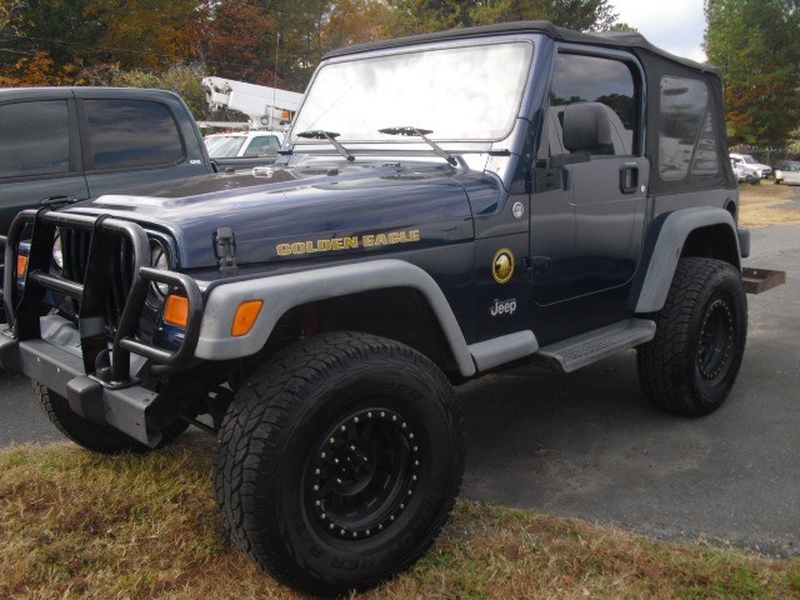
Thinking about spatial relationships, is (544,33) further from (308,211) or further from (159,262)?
(159,262)

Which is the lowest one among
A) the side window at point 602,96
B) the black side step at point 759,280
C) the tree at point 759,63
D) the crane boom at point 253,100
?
the black side step at point 759,280

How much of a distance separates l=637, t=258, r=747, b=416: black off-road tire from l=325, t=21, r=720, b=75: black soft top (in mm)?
1246

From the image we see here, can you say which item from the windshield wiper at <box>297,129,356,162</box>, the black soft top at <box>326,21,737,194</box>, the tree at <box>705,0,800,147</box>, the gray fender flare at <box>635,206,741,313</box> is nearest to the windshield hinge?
the windshield wiper at <box>297,129,356,162</box>

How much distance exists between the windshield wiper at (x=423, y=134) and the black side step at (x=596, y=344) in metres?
0.98

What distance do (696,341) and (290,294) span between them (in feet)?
8.57

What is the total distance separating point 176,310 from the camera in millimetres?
2354

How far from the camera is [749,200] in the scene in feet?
77.9

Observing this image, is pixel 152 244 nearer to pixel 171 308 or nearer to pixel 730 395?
pixel 171 308

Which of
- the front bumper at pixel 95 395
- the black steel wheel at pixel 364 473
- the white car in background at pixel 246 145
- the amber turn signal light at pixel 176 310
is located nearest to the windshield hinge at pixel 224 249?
the amber turn signal light at pixel 176 310

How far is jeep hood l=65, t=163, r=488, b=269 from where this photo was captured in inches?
97.3

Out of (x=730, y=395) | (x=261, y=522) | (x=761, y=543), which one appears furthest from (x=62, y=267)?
(x=730, y=395)

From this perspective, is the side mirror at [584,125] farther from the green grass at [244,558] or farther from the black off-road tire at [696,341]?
the green grass at [244,558]

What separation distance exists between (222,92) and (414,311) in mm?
15422

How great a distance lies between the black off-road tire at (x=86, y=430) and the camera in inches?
135
